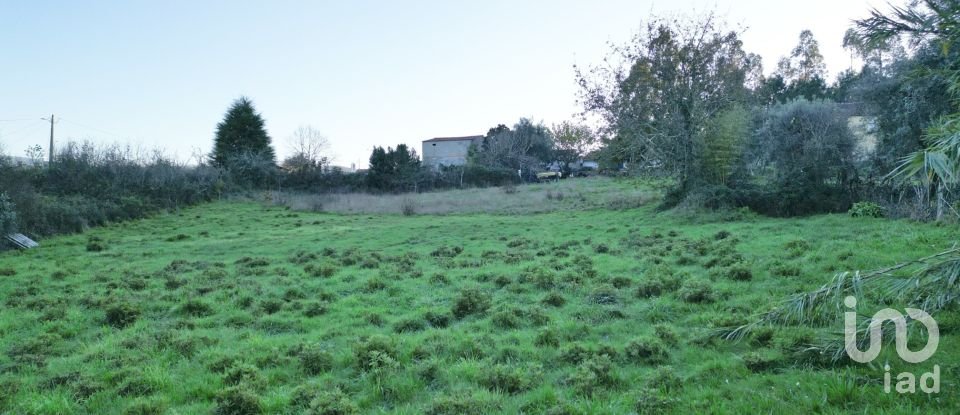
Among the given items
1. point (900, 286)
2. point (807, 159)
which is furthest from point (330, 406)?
point (807, 159)

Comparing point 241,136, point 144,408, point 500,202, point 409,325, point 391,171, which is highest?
point 241,136

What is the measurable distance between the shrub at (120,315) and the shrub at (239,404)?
4.22 m

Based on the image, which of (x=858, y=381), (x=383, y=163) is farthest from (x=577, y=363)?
(x=383, y=163)

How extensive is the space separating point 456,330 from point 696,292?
141 inches

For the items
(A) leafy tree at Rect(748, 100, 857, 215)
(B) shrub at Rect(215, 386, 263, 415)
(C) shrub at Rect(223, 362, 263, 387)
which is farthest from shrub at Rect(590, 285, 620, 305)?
(A) leafy tree at Rect(748, 100, 857, 215)

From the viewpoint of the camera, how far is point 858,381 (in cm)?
414

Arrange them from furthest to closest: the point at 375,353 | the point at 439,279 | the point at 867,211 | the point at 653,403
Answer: the point at 867,211, the point at 439,279, the point at 375,353, the point at 653,403

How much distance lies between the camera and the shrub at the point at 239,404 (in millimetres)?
4484

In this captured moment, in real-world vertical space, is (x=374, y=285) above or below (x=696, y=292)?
below

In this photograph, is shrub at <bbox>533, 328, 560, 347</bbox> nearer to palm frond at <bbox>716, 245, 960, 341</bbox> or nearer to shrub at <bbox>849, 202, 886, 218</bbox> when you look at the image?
palm frond at <bbox>716, 245, 960, 341</bbox>

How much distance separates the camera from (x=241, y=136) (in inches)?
1834

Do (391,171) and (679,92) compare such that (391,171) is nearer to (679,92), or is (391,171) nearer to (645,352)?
(679,92)

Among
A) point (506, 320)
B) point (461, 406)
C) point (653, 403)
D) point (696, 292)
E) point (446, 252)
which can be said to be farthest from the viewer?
point (446, 252)

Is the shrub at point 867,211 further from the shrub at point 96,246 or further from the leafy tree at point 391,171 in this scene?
the leafy tree at point 391,171
